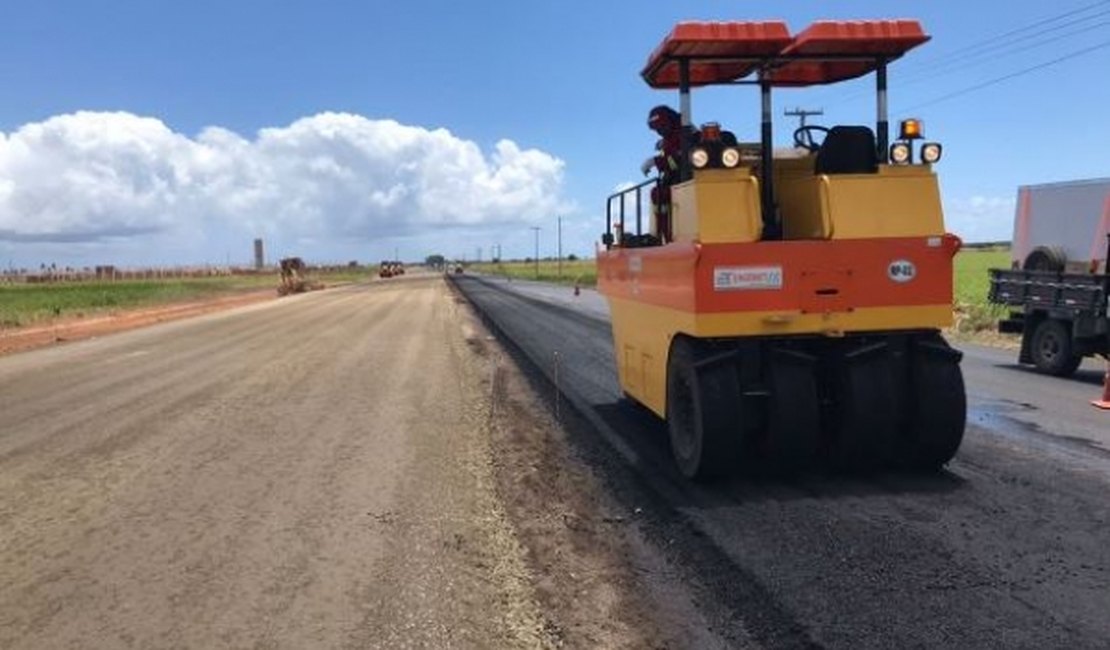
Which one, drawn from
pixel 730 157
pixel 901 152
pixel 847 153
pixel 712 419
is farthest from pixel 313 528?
pixel 901 152

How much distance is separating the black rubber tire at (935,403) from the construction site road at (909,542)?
0.24 metres

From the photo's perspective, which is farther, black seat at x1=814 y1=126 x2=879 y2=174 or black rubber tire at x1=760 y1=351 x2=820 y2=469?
black seat at x1=814 y1=126 x2=879 y2=174

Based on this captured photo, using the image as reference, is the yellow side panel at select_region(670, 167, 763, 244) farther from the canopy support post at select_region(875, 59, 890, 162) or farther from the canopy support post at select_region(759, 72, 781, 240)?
the canopy support post at select_region(875, 59, 890, 162)

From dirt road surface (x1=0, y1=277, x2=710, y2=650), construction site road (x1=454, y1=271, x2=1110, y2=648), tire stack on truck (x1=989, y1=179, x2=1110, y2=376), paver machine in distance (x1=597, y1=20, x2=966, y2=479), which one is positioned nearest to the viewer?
construction site road (x1=454, y1=271, x2=1110, y2=648)

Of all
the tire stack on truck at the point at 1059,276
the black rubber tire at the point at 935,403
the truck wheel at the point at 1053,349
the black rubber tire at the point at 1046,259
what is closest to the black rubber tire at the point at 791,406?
the black rubber tire at the point at 935,403

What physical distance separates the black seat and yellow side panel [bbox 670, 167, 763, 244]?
686 mm

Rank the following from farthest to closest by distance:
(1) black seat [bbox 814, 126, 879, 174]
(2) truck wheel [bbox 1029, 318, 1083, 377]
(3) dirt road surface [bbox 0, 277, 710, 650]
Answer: (2) truck wheel [bbox 1029, 318, 1083, 377] → (1) black seat [bbox 814, 126, 879, 174] → (3) dirt road surface [bbox 0, 277, 710, 650]

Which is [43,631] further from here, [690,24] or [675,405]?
[690,24]

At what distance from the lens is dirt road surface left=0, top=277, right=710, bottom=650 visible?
5.00 meters

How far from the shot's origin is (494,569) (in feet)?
19.4

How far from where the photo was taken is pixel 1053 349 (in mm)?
15352

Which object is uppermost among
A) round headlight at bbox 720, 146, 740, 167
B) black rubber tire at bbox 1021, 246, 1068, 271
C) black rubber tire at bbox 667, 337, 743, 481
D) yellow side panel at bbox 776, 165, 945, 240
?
round headlight at bbox 720, 146, 740, 167

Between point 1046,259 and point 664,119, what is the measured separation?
32.9 ft

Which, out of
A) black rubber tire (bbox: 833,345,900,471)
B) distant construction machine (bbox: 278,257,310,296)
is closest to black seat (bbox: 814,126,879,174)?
black rubber tire (bbox: 833,345,900,471)
